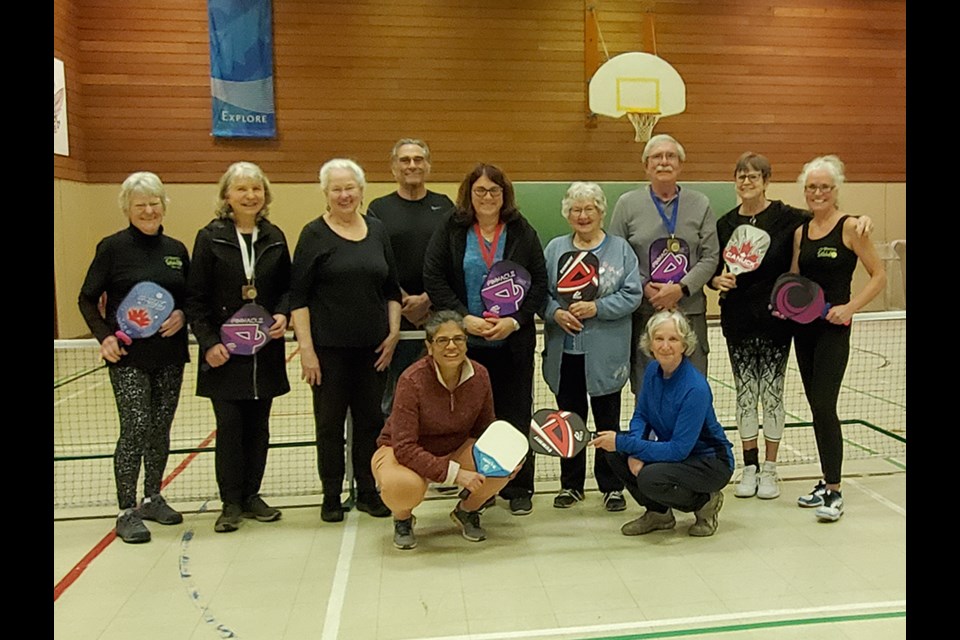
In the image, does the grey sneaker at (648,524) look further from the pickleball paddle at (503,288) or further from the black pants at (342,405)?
the black pants at (342,405)

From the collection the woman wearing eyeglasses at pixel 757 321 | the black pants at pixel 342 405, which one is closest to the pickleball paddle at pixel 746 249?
the woman wearing eyeglasses at pixel 757 321

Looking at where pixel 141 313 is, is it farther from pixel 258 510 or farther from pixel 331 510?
pixel 331 510

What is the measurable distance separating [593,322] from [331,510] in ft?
5.11

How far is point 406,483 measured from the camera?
3.10 m

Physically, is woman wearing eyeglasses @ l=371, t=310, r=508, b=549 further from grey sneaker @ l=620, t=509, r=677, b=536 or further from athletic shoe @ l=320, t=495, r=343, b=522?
grey sneaker @ l=620, t=509, r=677, b=536

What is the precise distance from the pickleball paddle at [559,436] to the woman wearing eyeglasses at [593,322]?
0.31m

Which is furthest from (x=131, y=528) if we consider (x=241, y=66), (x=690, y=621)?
(x=241, y=66)

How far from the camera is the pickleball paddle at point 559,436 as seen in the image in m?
3.20

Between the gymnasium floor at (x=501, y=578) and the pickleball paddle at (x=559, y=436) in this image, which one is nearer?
the gymnasium floor at (x=501, y=578)

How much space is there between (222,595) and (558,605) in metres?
1.29

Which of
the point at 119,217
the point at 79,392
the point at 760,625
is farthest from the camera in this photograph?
the point at 119,217

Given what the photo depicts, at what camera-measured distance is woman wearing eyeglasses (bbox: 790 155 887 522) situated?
3385 mm

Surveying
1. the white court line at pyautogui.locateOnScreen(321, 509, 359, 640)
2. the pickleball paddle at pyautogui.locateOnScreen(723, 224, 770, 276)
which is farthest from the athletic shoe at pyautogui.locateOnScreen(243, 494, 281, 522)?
the pickleball paddle at pyautogui.locateOnScreen(723, 224, 770, 276)

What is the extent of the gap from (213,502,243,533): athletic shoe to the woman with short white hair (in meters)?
0.41
